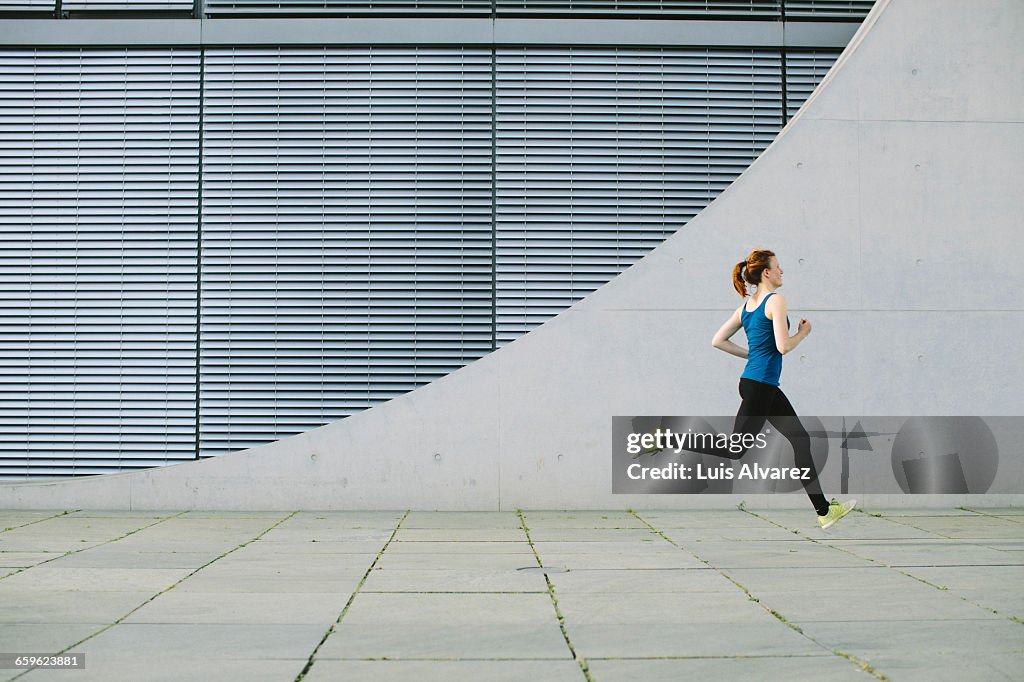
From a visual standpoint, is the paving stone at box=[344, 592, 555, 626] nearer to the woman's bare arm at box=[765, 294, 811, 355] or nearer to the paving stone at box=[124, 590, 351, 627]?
the paving stone at box=[124, 590, 351, 627]

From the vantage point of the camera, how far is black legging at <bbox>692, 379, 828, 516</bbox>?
23.2ft

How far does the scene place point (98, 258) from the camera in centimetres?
925

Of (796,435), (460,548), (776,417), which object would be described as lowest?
(460,548)

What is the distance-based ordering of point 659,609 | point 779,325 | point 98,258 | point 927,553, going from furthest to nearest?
1. point 98,258
2. point 779,325
3. point 927,553
4. point 659,609

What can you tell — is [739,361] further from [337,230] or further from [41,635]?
[41,635]

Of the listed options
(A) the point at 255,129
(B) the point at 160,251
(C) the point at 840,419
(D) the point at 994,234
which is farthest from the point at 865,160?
(B) the point at 160,251

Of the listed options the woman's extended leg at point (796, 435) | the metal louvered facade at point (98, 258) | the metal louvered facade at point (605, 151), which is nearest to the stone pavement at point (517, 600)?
the woman's extended leg at point (796, 435)

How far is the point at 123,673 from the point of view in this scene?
3553mm

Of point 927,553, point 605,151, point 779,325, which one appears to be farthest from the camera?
point 605,151

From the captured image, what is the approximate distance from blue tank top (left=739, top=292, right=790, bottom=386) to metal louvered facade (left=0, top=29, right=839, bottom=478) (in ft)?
7.61

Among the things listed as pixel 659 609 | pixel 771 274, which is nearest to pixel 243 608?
pixel 659 609

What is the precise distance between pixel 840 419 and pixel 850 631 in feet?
Answer: 16.9

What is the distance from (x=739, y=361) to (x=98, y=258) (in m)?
6.39

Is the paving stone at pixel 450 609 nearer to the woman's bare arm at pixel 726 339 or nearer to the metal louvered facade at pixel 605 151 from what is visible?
the woman's bare arm at pixel 726 339
